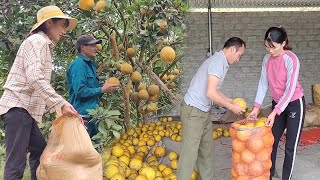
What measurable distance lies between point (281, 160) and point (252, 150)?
162 centimetres

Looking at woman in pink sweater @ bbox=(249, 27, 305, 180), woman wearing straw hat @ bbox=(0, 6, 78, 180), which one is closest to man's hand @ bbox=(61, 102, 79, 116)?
woman wearing straw hat @ bbox=(0, 6, 78, 180)

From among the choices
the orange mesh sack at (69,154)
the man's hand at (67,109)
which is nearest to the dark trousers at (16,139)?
the orange mesh sack at (69,154)

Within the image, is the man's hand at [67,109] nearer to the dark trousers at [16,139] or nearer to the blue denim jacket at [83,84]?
the dark trousers at [16,139]

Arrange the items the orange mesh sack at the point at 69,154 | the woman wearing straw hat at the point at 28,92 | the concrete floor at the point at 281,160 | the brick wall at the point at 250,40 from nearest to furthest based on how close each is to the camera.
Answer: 1. the woman wearing straw hat at the point at 28,92
2. the orange mesh sack at the point at 69,154
3. the concrete floor at the point at 281,160
4. the brick wall at the point at 250,40

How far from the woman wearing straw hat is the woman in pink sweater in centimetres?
169

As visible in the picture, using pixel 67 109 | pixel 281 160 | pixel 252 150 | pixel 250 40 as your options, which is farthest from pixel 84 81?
pixel 250 40

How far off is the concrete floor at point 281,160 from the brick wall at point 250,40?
7.44 ft

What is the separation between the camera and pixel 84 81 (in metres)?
3.81

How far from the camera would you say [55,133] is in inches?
117

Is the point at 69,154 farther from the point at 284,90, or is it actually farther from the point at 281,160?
the point at 281,160

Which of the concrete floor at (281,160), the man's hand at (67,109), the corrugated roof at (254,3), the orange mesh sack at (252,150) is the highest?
the corrugated roof at (254,3)

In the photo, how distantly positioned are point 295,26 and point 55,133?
19.1 ft

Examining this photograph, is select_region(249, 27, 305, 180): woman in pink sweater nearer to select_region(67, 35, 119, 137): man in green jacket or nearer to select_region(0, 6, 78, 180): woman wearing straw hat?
select_region(67, 35, 119, 137): man in green jacket

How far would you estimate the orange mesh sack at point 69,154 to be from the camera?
286cm
